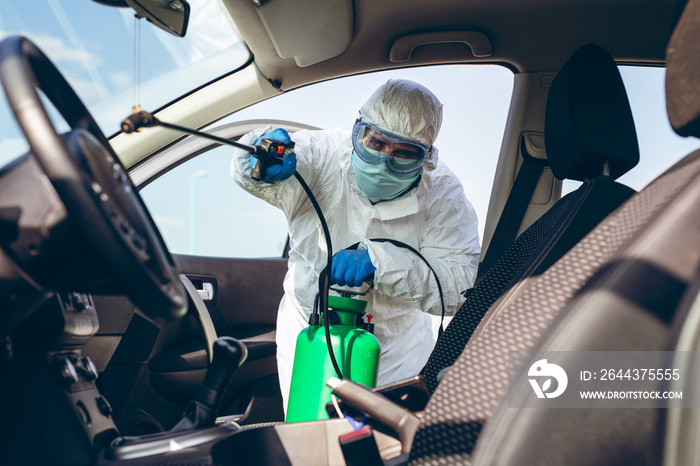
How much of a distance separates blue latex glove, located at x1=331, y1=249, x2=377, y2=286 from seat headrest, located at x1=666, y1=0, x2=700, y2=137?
0.92 meters

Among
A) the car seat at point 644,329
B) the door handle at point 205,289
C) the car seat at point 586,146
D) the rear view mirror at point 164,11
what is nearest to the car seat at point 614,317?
the car seat at point 644,329

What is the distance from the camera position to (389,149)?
5.38 ft

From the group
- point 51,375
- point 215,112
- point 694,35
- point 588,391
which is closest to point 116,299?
point 215,112

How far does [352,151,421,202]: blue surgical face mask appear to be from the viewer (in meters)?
1.67

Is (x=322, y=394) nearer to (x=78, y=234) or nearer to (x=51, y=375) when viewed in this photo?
(x=51, y=375)

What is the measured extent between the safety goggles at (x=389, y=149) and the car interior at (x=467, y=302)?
1.14 feet

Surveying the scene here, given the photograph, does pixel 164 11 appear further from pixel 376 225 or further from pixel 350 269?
pixel 376 225

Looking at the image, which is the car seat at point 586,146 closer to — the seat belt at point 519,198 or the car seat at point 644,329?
the car seat at point 644,329

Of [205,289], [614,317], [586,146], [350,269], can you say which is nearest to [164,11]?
→ [350,269]

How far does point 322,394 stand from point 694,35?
119cm

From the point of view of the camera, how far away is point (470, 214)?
6.15ft

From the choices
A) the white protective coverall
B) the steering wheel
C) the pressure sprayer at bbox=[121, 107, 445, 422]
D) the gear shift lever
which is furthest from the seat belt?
the steering wheel

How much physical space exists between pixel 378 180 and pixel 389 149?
4.8 inches

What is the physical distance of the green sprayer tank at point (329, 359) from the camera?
4.48 ft
